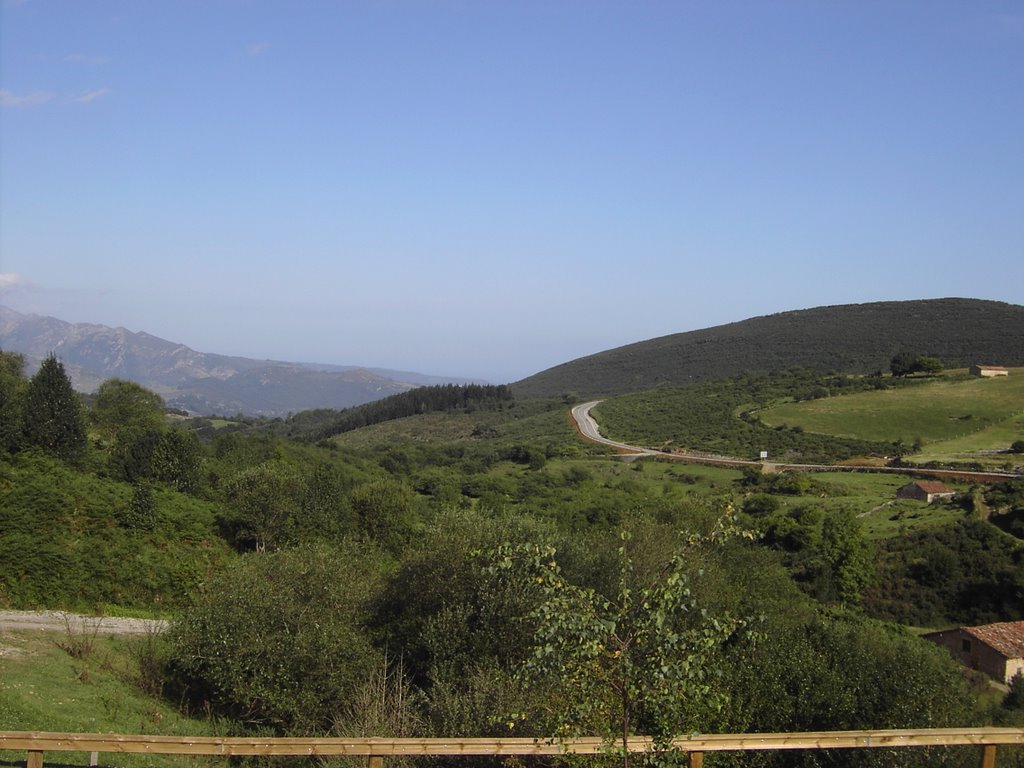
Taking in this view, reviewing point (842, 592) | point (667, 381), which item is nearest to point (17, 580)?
point (842, 592)

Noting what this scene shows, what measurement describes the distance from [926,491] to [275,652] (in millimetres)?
41968

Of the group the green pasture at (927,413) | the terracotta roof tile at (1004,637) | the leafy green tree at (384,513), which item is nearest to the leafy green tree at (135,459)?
the leafy green tree at (384,513)

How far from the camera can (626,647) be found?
5.30 metres

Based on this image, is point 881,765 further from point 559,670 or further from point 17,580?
point 17,580

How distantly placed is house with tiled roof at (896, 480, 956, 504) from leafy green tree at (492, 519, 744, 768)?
44.4m

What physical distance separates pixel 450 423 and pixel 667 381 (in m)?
36.7

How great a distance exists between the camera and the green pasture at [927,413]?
2411 inches

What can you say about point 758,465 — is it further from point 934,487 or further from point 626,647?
point 626,647

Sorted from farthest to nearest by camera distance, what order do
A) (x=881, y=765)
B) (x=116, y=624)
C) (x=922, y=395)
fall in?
(x=922, y=395), (x=116, y=624), (x=881, y=765)

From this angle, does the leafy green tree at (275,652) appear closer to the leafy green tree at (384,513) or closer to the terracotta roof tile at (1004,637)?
the leafy green tree at (384,513)

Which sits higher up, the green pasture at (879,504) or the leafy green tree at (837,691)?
the leafy green tree at (837,691)

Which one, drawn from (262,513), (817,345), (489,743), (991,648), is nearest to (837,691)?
(489,743)

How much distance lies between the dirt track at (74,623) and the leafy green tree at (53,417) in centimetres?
1241

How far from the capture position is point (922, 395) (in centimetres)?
7100
